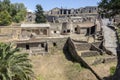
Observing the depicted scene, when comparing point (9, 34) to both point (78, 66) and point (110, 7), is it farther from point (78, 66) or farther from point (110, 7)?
point (110, 7)

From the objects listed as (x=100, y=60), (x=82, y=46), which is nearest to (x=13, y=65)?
(x=100, y=60)

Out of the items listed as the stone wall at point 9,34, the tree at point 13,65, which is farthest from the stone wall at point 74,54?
the stone wall at point 9,34

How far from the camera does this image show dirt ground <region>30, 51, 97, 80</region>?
26689 millimetres

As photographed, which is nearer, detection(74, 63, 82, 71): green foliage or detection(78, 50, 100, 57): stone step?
detection(74, 63, 82, 71): green foliage

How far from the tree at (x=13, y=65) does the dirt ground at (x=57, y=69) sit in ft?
12.4

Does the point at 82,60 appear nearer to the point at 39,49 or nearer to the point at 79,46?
the point at 79,46


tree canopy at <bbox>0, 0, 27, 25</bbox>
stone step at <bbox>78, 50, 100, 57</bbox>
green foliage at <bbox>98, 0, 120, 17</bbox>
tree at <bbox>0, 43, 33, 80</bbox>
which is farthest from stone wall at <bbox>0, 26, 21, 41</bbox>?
green foliage at <bbox>98, 0, 120, 17</bbox>

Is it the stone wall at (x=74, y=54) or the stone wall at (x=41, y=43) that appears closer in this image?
the stone wall at (x=74, y=54)

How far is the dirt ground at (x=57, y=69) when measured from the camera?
2669 cm

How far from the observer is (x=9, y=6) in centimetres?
6838

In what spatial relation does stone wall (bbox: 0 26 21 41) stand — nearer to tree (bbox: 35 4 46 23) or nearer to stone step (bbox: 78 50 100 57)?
stone step (bbox: 78 50 100 57)

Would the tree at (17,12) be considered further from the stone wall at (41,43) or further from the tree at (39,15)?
the stone wall at (41,43)

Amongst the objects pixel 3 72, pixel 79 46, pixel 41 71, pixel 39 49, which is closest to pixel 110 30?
pixel 79 46

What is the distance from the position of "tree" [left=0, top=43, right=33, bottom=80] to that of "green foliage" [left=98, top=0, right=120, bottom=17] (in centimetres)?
859
